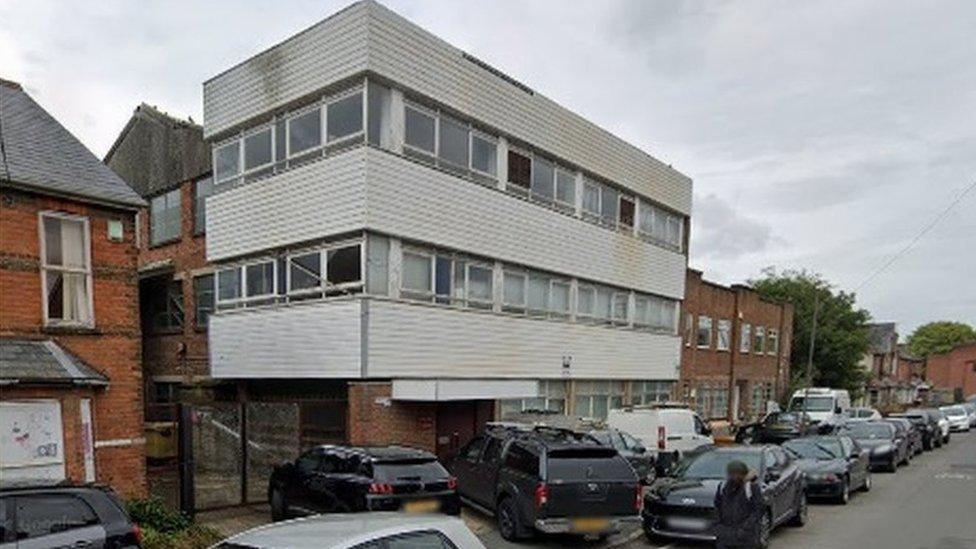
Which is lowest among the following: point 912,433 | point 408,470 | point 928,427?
point 928,427

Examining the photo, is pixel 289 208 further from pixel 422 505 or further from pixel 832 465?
pixel 832 465

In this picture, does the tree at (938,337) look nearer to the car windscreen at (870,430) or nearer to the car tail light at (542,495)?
the car windscreen at (870,430)

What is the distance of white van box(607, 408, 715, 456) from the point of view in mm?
18875

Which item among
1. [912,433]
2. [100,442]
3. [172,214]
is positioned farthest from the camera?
[912,433]

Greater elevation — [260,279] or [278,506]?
[260,279]

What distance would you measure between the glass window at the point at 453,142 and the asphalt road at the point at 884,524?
8.03 meters

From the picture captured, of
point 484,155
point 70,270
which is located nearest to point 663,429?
point 484,155

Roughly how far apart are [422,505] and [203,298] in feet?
42.2

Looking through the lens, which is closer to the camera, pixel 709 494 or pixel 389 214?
pixel 709 494

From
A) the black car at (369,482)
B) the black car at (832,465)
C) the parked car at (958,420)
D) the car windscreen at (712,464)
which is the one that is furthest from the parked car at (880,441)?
the parked car at (958,420)

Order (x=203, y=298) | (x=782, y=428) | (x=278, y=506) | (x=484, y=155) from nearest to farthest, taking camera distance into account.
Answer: (x=278, y=506) → (x=484, y=155) → (x=203, y=298) → (x=782, y=428)

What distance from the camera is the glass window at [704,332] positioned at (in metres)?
30.6

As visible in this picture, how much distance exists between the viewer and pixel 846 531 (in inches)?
476

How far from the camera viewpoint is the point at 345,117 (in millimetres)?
15109
